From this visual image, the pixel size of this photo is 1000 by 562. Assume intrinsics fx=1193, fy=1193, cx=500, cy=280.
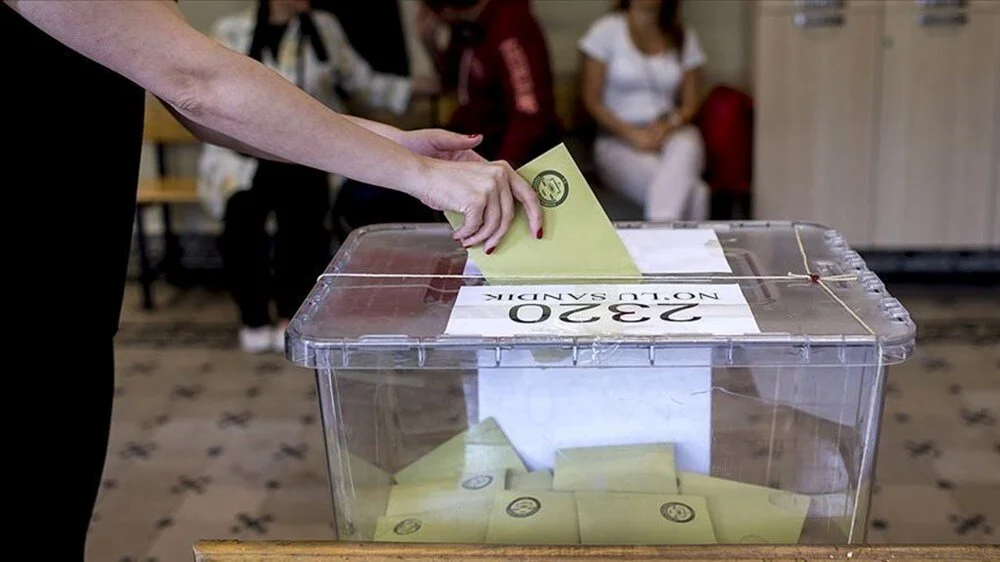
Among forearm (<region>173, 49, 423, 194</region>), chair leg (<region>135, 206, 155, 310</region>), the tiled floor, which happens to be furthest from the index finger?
chair leg (<region>135, 206, 155, 310</region>)

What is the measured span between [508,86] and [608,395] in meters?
2.34

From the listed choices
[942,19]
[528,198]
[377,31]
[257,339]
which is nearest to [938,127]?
[942,19]

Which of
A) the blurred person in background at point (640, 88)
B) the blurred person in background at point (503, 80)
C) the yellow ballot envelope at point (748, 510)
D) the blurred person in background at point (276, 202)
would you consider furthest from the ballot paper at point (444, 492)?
the blurred person in background at point (640, 88)

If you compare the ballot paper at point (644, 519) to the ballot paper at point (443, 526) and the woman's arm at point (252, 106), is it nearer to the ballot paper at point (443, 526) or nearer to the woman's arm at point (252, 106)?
the ballot paper at point (443, 526)

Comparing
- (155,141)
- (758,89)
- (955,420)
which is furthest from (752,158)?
(155,141)

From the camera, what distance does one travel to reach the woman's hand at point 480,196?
41.1 inches

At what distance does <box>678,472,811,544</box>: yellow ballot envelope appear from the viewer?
1066 millimetres

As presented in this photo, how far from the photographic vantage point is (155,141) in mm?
4113

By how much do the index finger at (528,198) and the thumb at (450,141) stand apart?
15 cm

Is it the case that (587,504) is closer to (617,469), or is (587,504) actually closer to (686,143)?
(617,469)

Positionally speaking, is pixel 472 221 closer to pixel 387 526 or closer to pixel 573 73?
pixel 387 526

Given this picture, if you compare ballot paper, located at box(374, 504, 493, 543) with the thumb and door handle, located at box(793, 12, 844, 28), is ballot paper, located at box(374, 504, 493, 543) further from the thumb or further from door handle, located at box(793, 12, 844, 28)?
door handle, located at box(793, 12, 844, 28)

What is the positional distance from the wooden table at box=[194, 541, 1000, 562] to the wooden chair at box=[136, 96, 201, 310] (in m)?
2.98

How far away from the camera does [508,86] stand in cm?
337
